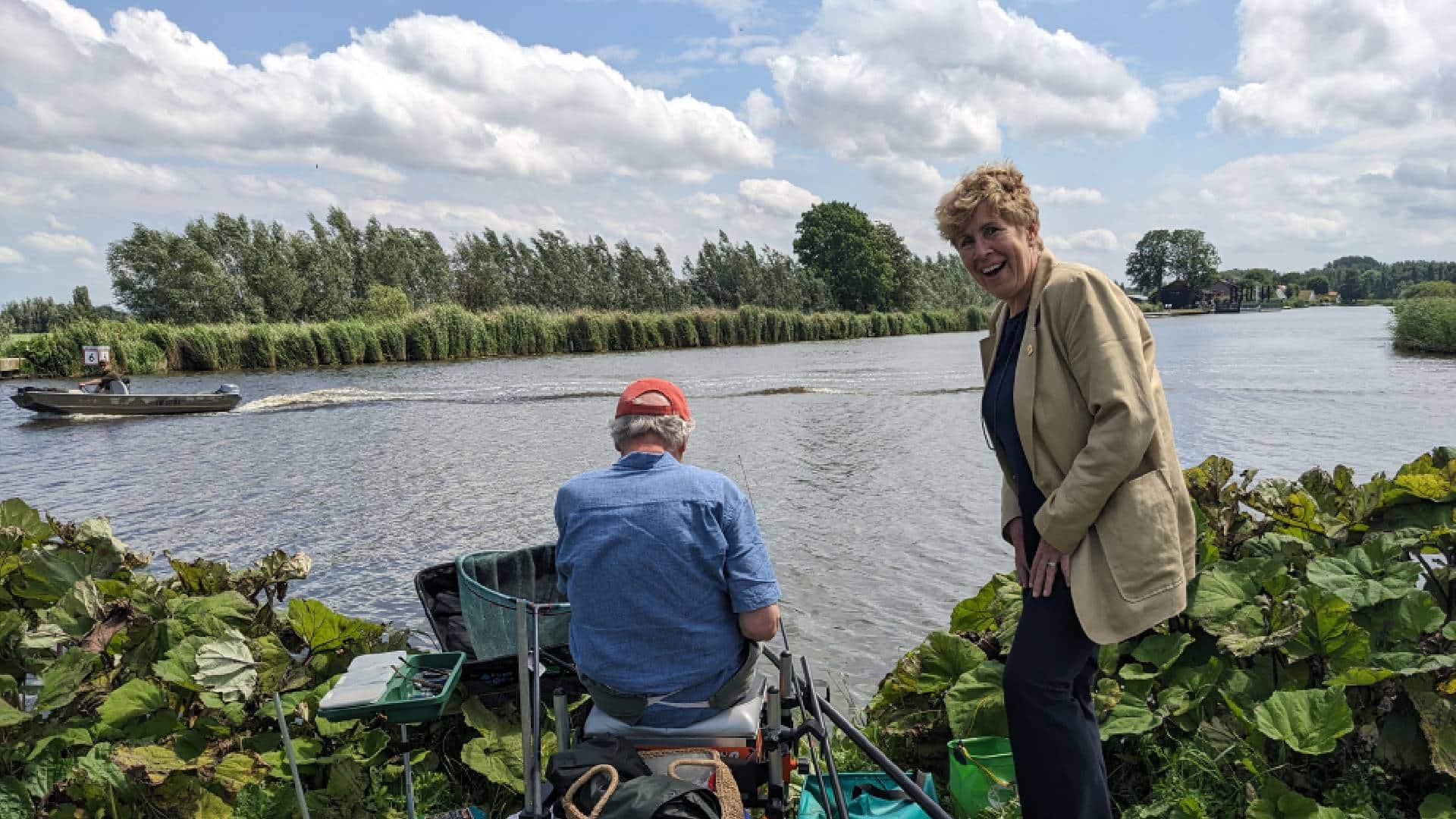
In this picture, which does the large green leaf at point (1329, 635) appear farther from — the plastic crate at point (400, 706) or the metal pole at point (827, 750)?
the plastic crate at point (400, 706)

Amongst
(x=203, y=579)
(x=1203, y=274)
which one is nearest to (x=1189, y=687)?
(x=203, y=579)

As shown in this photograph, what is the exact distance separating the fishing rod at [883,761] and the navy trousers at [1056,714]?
306 mm

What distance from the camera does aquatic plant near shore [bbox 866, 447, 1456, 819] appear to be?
2967mm

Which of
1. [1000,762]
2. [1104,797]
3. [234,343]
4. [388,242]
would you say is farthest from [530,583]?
[388,242]

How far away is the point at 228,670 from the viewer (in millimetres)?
3654

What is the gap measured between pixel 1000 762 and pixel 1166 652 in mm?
782

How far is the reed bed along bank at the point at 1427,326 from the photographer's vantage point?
34.8 metres

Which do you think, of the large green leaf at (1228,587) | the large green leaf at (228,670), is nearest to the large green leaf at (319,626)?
the large green leaf at (228,670)

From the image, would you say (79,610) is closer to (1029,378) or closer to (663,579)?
(663,579)

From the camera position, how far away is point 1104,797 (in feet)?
8.62

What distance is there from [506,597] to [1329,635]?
10.5 feet

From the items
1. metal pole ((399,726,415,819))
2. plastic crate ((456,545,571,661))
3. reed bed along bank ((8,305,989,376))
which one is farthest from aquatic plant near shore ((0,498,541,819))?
reed bed along bank ((8,305,989,376))

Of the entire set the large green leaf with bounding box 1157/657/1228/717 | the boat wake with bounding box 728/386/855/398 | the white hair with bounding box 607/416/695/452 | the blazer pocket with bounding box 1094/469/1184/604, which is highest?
the white hair with bounding box 607/416/695/452

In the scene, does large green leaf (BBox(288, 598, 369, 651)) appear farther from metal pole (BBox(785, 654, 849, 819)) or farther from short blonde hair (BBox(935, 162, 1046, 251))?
short blonde hair (BBox(935, 162, 1046, 251))
